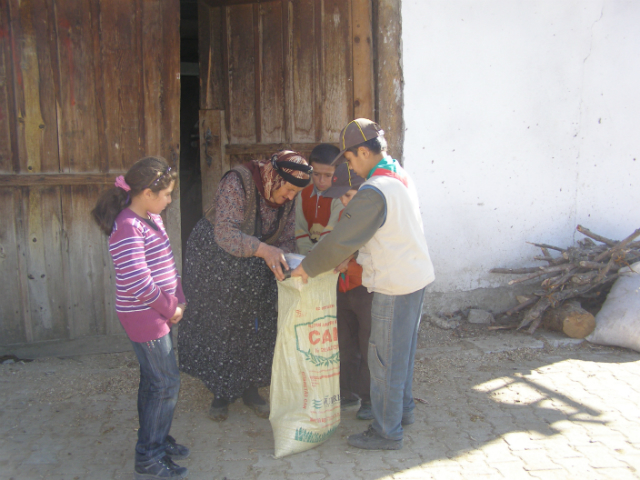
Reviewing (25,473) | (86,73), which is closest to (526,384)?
(25,473)

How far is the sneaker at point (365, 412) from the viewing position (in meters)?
3.12

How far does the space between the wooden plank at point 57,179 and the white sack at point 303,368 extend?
6.65 feet

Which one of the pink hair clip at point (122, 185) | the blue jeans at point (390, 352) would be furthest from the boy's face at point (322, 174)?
the pink hair clip at point (122, 185)

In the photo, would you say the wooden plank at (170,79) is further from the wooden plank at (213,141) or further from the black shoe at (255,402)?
the black shoe at (255,402)

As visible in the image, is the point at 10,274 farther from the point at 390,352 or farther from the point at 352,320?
the point at 390,352

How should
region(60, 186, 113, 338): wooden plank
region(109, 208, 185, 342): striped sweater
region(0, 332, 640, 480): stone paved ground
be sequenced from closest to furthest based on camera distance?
region(109, 208, 185, 342): striped sweater → region(0, 332, 640, 480): stone paved ground → region(60, 186, 113, 338): wooden plank

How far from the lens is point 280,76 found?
436 cm

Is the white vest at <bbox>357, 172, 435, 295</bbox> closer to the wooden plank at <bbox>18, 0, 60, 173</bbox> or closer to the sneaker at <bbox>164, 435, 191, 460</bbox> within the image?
the sneaker at <bbox>164, 435, 191, 460</bbox>

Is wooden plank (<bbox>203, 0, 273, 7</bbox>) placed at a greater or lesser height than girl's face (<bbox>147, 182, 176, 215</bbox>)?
greater

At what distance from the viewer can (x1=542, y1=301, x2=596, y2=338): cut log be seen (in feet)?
14.0

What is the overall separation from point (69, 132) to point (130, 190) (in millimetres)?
1982

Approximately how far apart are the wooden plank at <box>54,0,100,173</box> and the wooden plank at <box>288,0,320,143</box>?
58.2 inches

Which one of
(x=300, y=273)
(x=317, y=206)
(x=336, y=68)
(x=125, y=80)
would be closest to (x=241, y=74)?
(x=336, y=68)

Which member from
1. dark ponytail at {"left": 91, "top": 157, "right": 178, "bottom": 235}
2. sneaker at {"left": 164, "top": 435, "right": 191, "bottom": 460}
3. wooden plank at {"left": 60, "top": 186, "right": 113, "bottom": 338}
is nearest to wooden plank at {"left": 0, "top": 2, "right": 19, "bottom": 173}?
wooden plank at {"left": 60, "top": 186, "right": 113, "bottom": 338}
